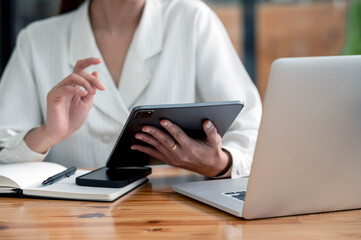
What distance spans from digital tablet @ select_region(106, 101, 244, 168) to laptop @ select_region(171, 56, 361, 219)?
223mm

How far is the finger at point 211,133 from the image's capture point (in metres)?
1.03

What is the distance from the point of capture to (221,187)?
3.34 feet

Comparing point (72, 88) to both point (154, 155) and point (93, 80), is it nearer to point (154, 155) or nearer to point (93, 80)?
point (93, 80)

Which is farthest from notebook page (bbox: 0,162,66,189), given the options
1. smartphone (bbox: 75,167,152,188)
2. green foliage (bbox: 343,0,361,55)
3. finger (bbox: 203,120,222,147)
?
green foliage (bbox: 343,0,361,55)

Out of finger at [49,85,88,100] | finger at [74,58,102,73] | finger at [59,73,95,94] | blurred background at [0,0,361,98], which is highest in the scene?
finger at [74,58,102,73]

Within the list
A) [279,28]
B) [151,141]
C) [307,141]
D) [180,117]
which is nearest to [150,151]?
[151,141]

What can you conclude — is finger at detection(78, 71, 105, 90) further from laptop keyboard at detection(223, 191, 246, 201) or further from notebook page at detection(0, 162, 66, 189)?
laptop keyboard at detection(223, 191, 246, 201)

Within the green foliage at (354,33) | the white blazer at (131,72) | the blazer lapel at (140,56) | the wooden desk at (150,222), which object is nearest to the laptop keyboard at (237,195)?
the wooden desk at (150,222)

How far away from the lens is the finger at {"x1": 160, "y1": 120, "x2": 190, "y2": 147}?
1002 millimetres

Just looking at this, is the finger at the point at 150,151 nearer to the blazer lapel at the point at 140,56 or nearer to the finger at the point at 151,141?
the finger at the point at 151,141

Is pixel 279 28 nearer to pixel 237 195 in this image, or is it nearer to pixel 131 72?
pixel 131 72

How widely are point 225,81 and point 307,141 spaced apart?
2.63ft

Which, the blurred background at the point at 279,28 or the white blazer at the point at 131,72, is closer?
the white blazer at the point at 131,72

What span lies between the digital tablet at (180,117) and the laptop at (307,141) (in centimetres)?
22
